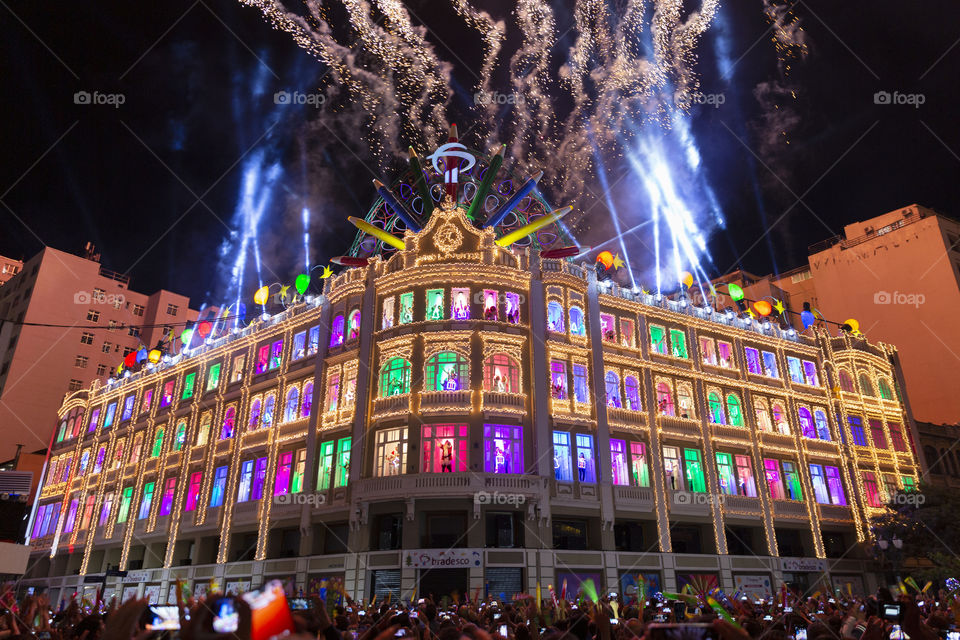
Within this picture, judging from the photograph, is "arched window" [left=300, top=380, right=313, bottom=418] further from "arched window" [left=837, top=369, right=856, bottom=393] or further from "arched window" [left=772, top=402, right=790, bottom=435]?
"arched window" [left=837, top=369, right=856, bottom=393]

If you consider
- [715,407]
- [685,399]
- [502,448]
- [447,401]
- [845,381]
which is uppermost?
[845,381]

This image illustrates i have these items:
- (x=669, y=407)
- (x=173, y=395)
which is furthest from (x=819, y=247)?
(x=173, y=395)

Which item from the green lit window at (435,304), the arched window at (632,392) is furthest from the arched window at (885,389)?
the green lit window at (435,304)

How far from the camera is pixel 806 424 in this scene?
44062 mm

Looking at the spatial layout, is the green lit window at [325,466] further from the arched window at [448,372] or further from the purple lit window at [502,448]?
the purple lit window at [502,448]

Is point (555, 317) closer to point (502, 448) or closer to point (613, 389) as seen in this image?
point (613, 389)

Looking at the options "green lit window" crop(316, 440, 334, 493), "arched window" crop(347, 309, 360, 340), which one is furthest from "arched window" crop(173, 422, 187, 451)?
"arched window" crop(347, 309, 360, 340)

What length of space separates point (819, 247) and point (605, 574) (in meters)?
46.6

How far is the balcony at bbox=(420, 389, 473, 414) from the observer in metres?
32.6

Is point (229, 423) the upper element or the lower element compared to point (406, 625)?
upper

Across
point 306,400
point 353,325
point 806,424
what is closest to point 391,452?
point 353,325

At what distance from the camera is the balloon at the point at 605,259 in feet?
136

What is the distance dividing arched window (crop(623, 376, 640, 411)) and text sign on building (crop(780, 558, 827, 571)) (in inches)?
483

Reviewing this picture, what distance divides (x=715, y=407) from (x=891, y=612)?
34274 millimetres
